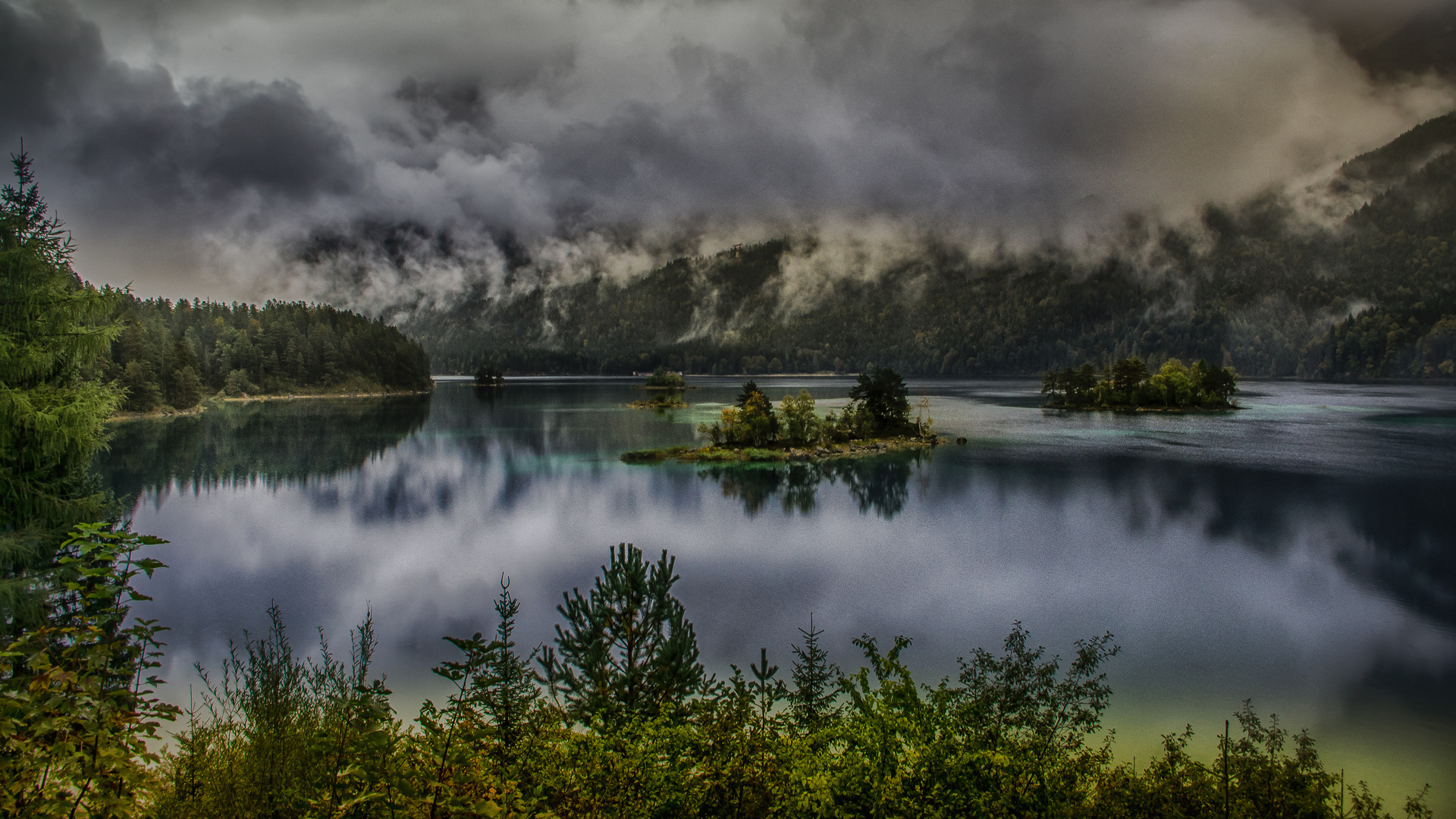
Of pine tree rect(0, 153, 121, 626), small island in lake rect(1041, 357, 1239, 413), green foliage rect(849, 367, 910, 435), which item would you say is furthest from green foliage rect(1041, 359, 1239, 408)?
pine tree rect(0, 153, 121, 626)

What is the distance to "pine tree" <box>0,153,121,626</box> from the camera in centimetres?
1297

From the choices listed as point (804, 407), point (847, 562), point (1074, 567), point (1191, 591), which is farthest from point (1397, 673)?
point (804, 407)

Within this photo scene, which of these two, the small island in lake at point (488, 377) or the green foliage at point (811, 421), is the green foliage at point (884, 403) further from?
the small island in lake at point (488, 377)

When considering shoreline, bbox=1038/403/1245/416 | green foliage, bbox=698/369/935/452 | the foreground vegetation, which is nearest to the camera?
the foreground vegetation

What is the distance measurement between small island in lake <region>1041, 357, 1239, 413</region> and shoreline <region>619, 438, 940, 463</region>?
62815 millimetres

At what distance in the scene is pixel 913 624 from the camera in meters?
22.1

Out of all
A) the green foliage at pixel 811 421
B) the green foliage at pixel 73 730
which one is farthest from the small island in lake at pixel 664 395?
the green foliage at pixel 73 730

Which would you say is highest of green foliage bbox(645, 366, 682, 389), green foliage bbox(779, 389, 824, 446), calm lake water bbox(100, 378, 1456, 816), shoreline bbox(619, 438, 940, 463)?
green foliage bbox(645, 366, 682, 389)

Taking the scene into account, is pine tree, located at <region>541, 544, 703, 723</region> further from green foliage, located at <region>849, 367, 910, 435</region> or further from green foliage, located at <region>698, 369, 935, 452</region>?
green foliage, located at <region>849, 367, 910, 435</region>

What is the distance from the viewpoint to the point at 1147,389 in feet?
353

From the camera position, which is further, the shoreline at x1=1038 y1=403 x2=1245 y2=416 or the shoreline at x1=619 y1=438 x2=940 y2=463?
the shoreline at x1=1038 y1=403 x2=1245 y2=416

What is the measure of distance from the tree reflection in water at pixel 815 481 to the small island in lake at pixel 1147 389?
64.4m

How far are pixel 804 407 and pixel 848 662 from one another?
1832 inches

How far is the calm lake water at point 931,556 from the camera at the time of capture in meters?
18.6
